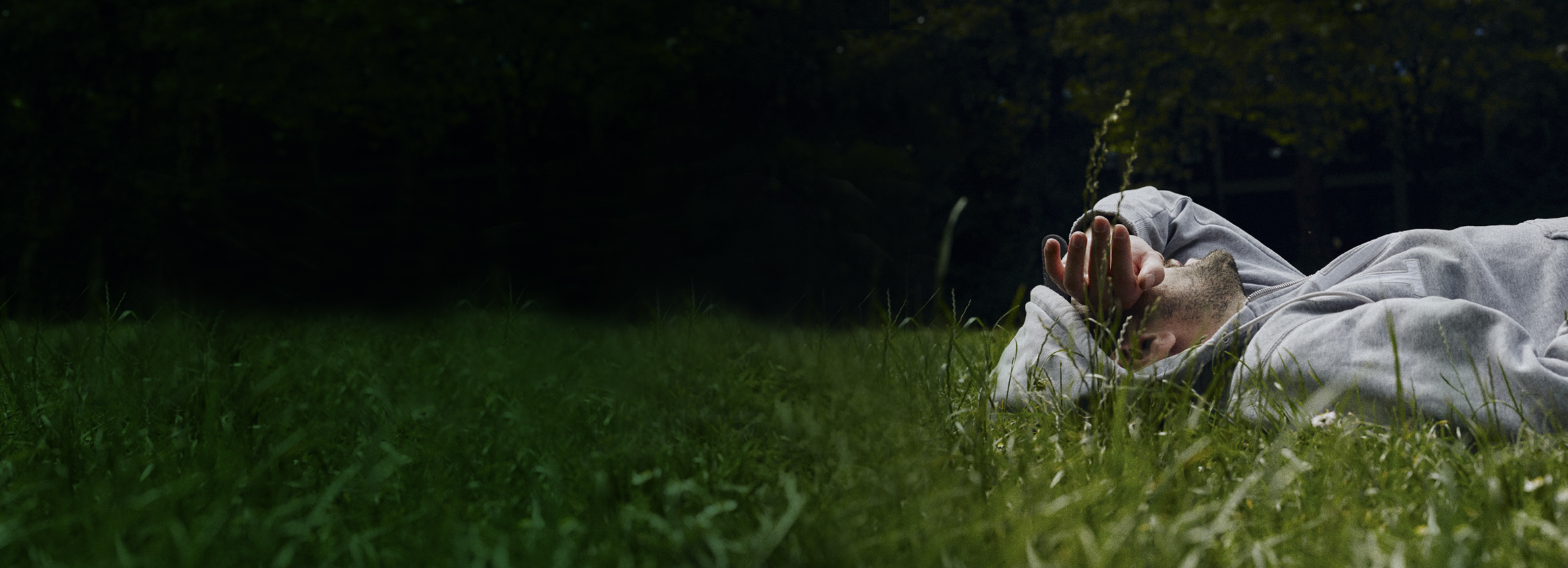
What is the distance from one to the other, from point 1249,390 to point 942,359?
70 centimetres

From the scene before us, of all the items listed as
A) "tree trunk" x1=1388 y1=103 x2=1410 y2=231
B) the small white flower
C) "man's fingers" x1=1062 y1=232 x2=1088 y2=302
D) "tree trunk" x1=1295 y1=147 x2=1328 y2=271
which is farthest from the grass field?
"tree trunk" x1=1388 y1=103 x2=1410 y2=231

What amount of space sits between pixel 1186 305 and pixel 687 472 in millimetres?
1551

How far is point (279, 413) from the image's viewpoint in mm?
1936

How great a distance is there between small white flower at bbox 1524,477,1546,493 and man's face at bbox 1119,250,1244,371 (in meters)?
0.92

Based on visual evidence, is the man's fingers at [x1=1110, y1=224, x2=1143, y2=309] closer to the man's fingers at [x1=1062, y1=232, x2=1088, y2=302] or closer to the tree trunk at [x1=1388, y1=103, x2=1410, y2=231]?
the man's fingers at [x1=1062, y1=232, x2=1088, y2=302]

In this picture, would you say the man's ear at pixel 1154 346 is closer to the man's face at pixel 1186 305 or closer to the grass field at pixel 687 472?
the man's face at pixel 1186 305

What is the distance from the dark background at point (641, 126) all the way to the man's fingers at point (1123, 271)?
313 millimetres

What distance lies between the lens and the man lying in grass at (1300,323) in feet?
6.20

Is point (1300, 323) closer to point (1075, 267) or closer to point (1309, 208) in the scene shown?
point (1075, 267)

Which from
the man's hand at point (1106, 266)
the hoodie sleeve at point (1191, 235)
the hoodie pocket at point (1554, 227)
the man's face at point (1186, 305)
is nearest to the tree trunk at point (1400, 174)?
the hoodie pocket at point (1554, 227)

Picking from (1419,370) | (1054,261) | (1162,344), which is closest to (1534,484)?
(1419,370)

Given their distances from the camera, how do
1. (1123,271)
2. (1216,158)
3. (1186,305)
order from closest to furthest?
(1123,271), (1186,305), (1216,158)

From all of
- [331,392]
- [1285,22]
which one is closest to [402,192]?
[331,392]

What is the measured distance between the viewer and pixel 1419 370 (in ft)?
6.34
